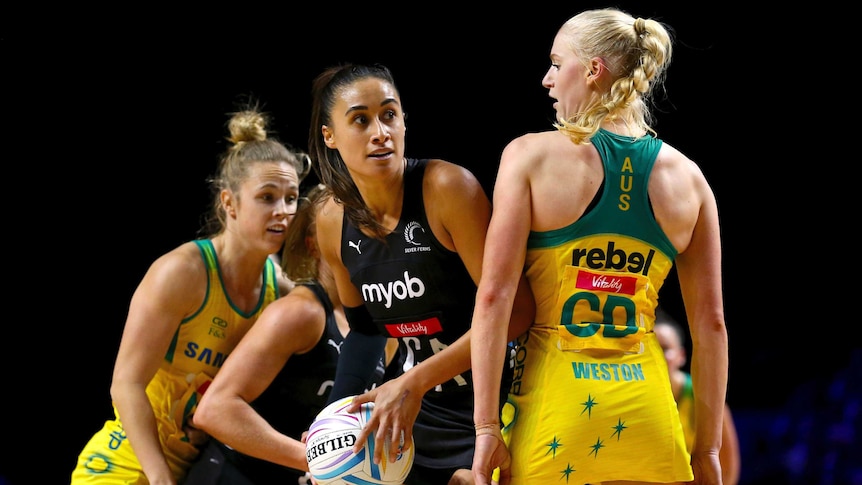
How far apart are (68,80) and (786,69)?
11.9 feet

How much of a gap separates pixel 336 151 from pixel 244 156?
Result: 26.9 inches

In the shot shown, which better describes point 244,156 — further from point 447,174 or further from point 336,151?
point 447,174

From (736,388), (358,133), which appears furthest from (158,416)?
(736,388)

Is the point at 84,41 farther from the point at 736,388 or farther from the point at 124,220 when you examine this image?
the point at 736,388

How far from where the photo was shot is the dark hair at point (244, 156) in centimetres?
304

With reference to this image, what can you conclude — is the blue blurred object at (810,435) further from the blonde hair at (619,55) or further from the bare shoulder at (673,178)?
the blonde hair at (619,55)

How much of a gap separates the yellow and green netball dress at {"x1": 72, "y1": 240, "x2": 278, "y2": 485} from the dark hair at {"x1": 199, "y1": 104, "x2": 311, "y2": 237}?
0.78ft

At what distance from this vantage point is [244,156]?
3074mm

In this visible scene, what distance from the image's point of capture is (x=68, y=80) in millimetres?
4527

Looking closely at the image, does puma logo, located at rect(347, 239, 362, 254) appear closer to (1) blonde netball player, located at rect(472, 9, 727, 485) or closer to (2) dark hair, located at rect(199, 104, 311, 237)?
(1) blonde netball player, located at rect(472, 9, 727, 485)

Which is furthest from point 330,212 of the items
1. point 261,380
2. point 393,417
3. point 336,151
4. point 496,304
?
point 496,304

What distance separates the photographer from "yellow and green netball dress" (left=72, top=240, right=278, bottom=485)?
9.59ft

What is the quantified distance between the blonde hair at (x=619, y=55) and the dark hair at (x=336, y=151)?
55 centimetres

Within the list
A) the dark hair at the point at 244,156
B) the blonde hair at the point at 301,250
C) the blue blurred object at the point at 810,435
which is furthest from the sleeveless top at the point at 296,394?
the blue blurred object at the point at 810,435
